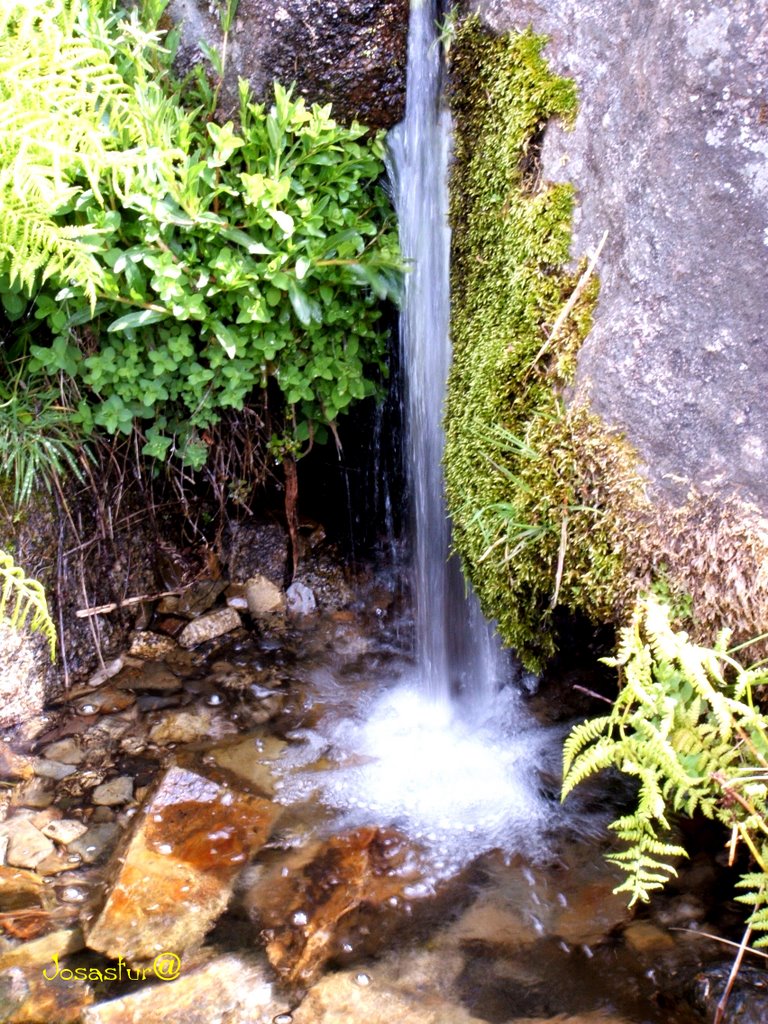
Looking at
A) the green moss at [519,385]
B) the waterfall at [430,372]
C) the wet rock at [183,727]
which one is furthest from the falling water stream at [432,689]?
the wet rock at [183,727]

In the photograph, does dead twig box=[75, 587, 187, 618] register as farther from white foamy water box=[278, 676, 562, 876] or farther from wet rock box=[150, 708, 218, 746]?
white foamy water box=[278, 676, 562, 876]

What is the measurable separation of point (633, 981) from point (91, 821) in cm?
202

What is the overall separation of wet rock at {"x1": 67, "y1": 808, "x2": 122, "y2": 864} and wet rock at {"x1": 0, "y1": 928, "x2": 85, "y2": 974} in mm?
358

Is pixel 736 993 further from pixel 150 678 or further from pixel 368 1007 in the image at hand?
pixel 150 678

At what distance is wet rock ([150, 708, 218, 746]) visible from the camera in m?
3.66

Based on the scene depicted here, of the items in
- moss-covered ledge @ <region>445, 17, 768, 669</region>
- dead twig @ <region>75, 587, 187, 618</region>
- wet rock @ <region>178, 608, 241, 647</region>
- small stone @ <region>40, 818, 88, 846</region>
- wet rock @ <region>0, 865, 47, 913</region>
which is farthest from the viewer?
wet rock @ <region>178, 608, 241, 647</region>

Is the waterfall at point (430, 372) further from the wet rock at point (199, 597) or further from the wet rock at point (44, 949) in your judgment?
the wet rock at point (44, 949)

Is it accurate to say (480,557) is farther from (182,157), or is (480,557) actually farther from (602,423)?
(182,157)

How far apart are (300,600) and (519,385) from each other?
90.3 inches

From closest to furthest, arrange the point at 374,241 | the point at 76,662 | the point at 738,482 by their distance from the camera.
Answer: the point at 738,482
the point at 374,241
the point at 76,662

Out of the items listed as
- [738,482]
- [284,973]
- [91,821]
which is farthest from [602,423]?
[91,821]

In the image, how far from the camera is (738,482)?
7.50ft

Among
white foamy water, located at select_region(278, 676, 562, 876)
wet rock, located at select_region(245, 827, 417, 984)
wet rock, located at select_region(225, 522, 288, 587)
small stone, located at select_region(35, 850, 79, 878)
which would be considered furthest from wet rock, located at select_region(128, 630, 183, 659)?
wet rock, located at select_region(245, 827, 417, 984)

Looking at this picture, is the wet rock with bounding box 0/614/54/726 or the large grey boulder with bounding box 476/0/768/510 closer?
the large grey boulder with bounding box 476/0/768/510
